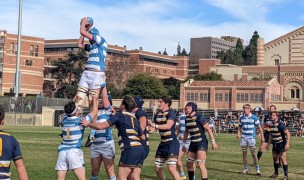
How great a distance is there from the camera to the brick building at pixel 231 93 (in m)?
82.8

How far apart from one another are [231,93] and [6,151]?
263ft

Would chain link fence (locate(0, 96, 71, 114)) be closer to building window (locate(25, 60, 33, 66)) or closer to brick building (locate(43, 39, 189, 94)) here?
building window (locate(25, 60, 33, 66))

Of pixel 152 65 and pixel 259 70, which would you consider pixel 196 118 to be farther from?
pixel 152 65

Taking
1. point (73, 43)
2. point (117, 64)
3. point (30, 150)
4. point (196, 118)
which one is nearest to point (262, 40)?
point (117, 64)

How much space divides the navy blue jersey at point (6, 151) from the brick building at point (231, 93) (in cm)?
7665

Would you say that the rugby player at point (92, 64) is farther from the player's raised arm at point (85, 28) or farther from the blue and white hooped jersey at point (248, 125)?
the blue and white hooped jersey at point (248, 125)

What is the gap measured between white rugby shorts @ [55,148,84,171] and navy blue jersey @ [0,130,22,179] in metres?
2.91

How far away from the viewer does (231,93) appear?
3393 inches

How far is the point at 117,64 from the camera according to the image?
111 m

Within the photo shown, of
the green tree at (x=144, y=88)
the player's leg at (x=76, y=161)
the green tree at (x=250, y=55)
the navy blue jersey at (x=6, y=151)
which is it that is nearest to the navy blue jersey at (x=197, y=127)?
the player's leg at (x=76, y=161)

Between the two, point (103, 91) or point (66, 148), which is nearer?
point (66, 148)

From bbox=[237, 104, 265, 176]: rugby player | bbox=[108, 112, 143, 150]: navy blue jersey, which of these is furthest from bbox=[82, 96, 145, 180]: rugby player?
Answer: bbox=[237, 104, 265, 176]: rugby player

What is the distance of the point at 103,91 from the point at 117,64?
325ft

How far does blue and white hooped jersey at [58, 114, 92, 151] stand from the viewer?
33.7 feet
